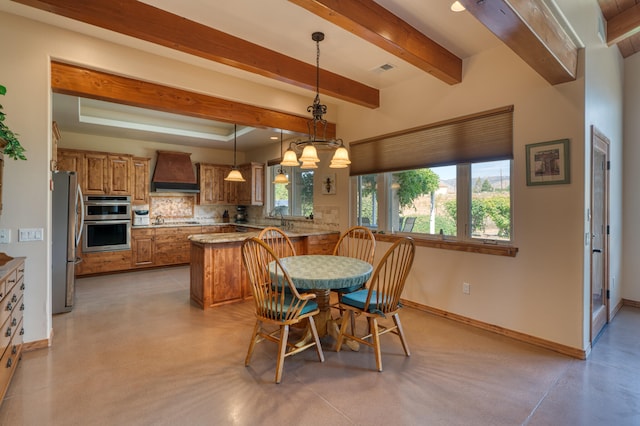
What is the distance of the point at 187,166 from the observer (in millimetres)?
6746

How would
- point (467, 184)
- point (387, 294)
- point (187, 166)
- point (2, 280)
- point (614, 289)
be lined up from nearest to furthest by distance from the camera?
1. point (2, 280)
2. point (387, 294)
3. point (467, 184)
4. point (614, 289)
5. point (187, 166)

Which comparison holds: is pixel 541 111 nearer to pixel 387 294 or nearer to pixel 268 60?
pixel 387 294

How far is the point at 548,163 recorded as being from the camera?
2.79 m

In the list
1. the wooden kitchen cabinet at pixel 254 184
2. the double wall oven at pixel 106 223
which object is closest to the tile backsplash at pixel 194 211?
the wooden kitchen cabinet at pixel 254 184

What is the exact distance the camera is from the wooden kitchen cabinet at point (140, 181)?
6027mm

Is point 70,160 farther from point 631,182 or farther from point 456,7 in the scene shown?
point 631,182

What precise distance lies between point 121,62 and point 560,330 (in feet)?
15.8

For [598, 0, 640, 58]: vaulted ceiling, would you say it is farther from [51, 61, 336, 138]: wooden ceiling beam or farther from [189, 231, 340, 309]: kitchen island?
[189, 231, 340, 309]: kitchen island

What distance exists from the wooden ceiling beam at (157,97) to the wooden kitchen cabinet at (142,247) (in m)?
3.41

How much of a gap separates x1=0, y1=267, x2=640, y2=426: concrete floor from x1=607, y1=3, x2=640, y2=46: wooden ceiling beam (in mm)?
3090

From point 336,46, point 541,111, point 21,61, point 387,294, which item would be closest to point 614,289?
point 541,111

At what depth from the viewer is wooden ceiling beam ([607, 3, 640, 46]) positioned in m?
3.11

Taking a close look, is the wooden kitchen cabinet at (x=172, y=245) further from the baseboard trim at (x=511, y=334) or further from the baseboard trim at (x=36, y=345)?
the baseboard trim at (x=511, y=334)

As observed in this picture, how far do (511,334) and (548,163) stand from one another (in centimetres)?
168
